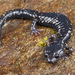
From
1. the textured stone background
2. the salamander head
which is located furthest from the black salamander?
the textured stone background

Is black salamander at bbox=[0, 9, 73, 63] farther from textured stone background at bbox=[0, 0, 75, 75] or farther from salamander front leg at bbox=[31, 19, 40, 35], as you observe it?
textured stone background at bbox=[0, 0, 75, 75]

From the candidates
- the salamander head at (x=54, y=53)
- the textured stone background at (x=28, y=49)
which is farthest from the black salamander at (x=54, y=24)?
the textured stone background at (x=28, y=49)

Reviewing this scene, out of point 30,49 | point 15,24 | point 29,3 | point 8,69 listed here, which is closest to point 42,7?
point 29,3

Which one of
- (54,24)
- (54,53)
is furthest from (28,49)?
(54,24)

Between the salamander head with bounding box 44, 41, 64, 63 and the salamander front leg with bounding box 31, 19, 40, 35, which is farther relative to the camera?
the salamander front leg with bounding box 31, 19, 40, 35

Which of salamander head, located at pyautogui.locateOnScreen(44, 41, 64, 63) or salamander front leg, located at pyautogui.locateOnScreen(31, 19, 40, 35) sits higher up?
salamander front leg, located at pyautogui.locateOnScreen(31, 19, 40, 35)

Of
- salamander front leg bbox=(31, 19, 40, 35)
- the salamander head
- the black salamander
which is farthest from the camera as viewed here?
salamander front leg bbox=(31, 19, 40, 35)

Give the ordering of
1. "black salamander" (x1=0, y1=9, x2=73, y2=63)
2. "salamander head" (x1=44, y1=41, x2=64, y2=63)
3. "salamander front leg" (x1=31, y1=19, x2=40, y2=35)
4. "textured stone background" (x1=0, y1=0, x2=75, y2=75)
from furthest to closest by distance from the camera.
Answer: "salamander front leg" (x1=31, y1=19, x2=40, y2=35)
"black salamander" (x1=0, y1=9, x2=73, y2=63)
"textured stone background" (x1=0, y1=0, x2=75, y2=75)
"salamander head" (x1=44, y1=41, x2=64, y2=63)

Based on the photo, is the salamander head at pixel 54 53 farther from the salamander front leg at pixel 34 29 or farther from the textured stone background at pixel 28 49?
the salamander front leg at pixel 34 29
